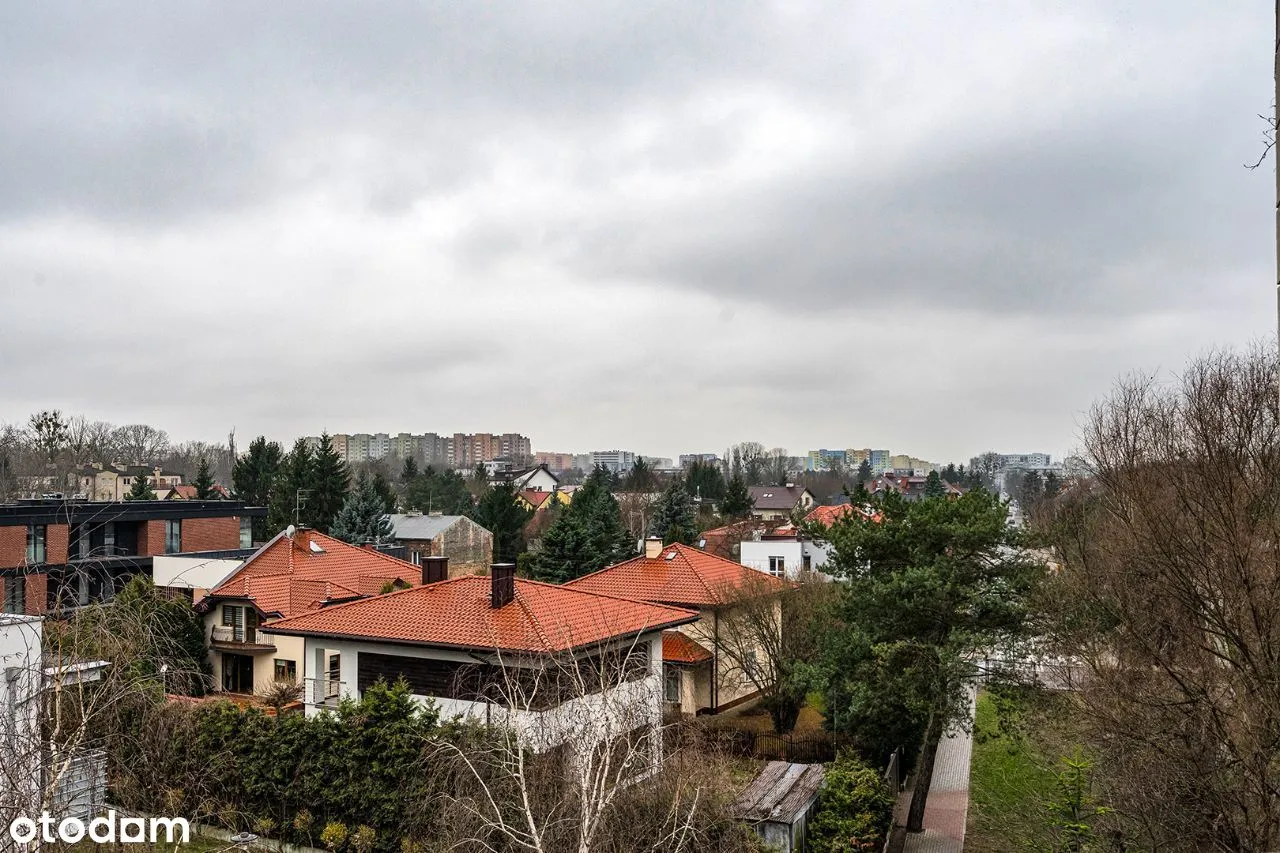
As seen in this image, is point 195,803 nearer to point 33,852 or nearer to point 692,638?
point 33,852

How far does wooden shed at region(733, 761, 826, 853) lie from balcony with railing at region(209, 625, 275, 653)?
50.9 ft

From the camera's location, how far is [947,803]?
1917 centimetres

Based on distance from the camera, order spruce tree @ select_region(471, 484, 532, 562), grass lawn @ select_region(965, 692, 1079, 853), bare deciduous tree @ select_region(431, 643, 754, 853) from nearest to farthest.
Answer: bare deciduous tree @ select_region(431, 643, 754, 853)
grass lawn @ select_region(965, 692, 1079, 853)
spruce tree @ select_region(471, 484, 532, 562)

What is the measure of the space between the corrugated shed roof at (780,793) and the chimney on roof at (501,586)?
5652 millimetres

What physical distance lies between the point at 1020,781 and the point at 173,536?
Result: 30312 millimetres

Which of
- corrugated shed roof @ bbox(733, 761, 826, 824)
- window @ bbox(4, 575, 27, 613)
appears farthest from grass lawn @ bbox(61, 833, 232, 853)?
corrugated shed roof @ bbox(733, 761, 826, 824)

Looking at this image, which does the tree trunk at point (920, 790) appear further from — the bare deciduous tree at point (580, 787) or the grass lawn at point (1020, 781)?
the bare deciduous tree at point (580, 787)

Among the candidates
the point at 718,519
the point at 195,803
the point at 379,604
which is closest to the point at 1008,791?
the point at 379,604

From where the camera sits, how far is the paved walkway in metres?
16.7

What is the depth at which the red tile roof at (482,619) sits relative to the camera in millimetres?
16688

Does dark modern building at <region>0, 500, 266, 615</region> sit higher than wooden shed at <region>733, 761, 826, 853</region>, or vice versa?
dark modern building at <region>0, 500, 266, 615</region>

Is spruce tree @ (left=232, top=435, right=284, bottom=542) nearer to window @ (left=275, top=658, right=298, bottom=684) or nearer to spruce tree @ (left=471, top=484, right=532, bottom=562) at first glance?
spruce tree @ (left=471, top=484, right=532, bottom=562)

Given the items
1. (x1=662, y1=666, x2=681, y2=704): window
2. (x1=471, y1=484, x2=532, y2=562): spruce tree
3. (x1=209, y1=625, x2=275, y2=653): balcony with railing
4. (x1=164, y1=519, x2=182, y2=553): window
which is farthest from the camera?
(x1=471, y1=484, x2=532, y2=562): spruce tree

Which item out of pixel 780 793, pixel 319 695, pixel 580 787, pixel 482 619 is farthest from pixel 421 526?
pixel 580 787
